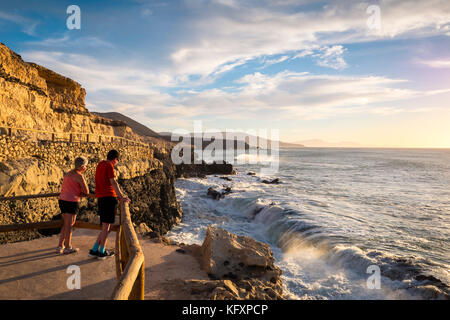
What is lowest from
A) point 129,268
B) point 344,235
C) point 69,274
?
point 344,235

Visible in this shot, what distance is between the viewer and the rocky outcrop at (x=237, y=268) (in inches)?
149

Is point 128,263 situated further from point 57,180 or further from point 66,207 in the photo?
point 57,180

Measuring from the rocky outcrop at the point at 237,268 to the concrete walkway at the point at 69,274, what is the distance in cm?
27

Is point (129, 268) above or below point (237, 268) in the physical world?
above

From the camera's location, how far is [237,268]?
4723 mm

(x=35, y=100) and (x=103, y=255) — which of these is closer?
(x=103, y=255)

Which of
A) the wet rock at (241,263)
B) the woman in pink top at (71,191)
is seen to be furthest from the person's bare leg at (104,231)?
the wet rock at (241,263)

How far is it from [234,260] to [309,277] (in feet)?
14.6

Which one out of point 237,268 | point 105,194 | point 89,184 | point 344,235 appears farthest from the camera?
point 344,235

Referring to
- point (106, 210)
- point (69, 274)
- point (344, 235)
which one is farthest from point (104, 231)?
point (344, 235)

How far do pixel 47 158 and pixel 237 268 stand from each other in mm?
8327

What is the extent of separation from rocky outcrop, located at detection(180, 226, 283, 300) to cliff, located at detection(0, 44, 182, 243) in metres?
4.18

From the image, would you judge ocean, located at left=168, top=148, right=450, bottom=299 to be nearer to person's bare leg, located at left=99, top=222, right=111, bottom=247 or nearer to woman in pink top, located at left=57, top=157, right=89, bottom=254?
person's bare leg, located at left=99, top=222, right=111, bottom=247

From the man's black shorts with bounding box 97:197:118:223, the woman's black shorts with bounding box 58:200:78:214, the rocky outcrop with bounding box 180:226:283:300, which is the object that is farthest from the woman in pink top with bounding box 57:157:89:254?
the rocky outcrop with bounding box 180:226:283:300
